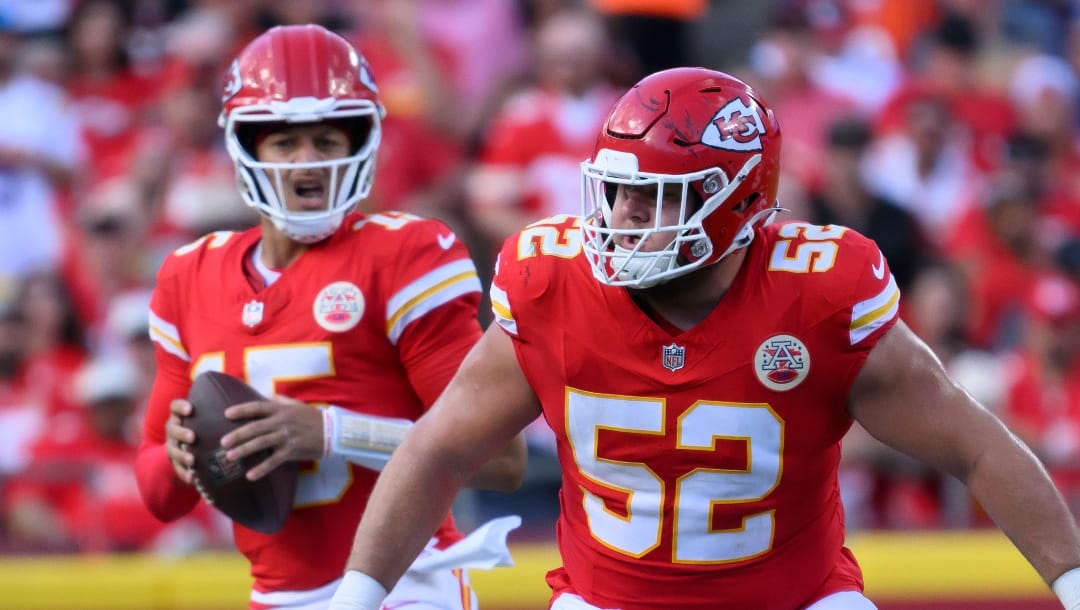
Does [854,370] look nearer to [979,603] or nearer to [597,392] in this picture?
[597,392]

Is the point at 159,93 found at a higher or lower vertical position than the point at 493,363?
lower

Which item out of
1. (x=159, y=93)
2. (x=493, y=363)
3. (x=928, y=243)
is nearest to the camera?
(x=493, y=363)

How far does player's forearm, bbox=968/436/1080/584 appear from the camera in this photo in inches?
106

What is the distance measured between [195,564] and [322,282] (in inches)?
87.6

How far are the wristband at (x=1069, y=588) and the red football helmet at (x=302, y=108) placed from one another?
1.60 metres

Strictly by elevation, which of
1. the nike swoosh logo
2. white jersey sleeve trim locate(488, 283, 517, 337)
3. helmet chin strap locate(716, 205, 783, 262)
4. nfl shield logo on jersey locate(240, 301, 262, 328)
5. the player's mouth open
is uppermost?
helmet chin strap locate(716, 205, 783, 262)

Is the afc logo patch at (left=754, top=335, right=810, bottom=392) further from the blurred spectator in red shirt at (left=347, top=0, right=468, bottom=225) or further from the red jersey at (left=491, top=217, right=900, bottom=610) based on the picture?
the blurred spectator in red shirt at (left=347, top=0, right=468, bottom=225)

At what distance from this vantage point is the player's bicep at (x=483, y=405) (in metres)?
2.91

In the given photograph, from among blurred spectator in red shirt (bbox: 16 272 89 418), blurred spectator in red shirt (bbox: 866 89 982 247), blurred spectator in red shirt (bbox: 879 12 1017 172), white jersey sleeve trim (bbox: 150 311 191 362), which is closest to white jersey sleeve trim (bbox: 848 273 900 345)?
white jersey sleeve trim (bbox: 150 311 191 362)

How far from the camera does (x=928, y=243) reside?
629 centimetres

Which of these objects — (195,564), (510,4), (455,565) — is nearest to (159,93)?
(510,4)

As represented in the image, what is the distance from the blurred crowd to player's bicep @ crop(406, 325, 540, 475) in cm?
253

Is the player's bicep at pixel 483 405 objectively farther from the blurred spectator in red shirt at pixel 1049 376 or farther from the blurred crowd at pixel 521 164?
the blurred spectator in red shirt at pixel 1049 376

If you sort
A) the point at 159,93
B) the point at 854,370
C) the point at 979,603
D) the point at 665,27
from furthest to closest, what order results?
the point at 159,93 < the point at 665,27 < the point at 979,603 < the point at 854,370
